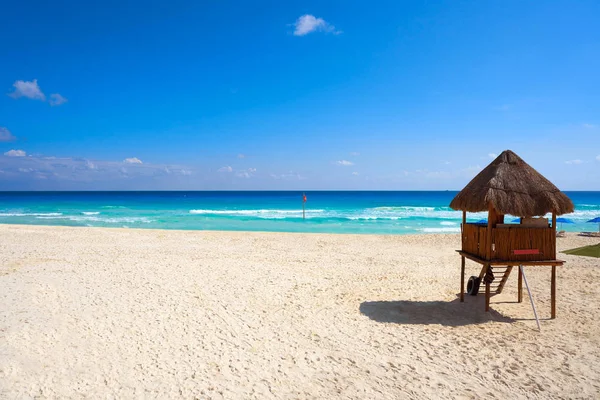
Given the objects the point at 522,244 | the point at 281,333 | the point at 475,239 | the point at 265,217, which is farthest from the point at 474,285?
the point at 265,217

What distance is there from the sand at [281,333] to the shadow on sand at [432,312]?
0.13 feet

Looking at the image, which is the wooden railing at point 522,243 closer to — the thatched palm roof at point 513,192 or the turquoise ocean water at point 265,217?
the thatched palm roof at point 513,192

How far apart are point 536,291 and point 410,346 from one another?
499 centimetres

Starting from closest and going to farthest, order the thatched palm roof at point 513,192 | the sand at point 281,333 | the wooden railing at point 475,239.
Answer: the sand at point 281,333
the thatched palm roof at point 513,192
the wooden railing at point 475,239

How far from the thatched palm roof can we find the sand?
2.06 meters

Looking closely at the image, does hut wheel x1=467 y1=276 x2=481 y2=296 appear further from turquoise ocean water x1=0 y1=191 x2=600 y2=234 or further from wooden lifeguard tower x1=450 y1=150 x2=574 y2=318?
turquoise ocean water x1=0 y1=191 x2=600 y2=234

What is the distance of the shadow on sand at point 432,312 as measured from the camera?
21.6 feet

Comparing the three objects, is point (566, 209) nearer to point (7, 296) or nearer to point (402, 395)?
point (402, 395)

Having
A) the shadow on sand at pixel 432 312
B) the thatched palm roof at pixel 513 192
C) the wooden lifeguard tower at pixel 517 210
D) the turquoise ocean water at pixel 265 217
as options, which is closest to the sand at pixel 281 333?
the shadow on sand at pixel 432 312

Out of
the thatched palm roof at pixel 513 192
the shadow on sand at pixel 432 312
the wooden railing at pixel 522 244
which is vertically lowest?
the shadow on sand at pixel 432 312

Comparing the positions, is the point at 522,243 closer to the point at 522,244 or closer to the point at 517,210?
the point at 522,244

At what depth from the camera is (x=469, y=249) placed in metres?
7.27

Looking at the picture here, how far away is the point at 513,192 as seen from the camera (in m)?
6.36

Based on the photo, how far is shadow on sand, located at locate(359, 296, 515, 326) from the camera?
6.58 m
